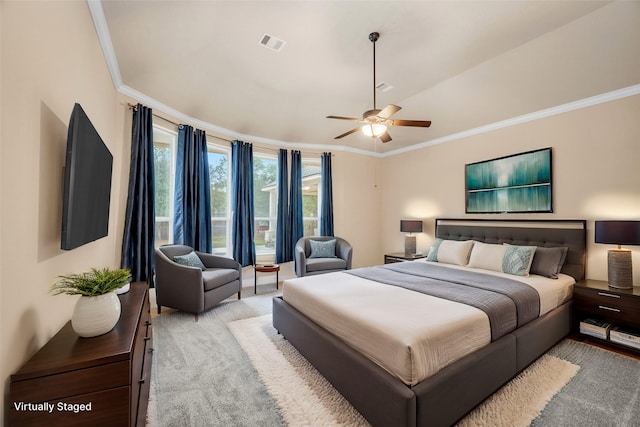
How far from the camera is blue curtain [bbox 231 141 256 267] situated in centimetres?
481

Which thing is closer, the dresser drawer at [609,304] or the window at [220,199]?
the dresser drawer at [609,304]

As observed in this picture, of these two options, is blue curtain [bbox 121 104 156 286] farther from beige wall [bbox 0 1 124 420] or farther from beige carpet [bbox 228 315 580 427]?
beige carpet [bbox 228 315 580 427]

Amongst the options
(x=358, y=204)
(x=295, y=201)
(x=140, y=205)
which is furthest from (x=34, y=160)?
(x=358, y=204)

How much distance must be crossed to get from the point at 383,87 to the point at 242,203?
2.97 m

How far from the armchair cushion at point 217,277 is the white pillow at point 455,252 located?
3.11 meters

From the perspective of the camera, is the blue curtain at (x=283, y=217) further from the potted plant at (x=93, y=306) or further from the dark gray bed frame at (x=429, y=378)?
the potted plant at (x=93, y=306)

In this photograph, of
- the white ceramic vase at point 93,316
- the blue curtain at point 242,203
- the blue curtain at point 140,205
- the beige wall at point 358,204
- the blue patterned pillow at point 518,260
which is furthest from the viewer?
the beige wall at point 358,204

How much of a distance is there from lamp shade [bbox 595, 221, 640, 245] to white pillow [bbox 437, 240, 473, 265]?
1356 mm

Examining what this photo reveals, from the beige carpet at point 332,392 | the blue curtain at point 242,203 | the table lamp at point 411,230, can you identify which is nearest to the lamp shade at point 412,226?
the table lamp at point 411,230

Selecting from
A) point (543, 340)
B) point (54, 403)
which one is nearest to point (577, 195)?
point (543, 340)

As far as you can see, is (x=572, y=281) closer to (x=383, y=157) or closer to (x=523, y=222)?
(x=523, y=222)

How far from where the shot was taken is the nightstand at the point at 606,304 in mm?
2619

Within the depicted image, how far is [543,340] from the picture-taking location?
2521 millimetres

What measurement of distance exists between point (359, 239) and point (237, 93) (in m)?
3.84
